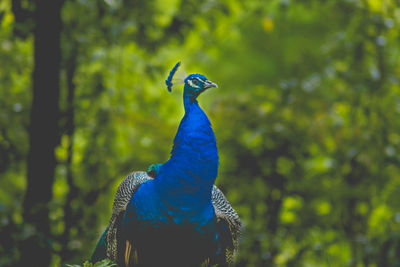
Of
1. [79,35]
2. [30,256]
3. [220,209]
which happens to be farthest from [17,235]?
[79,35]

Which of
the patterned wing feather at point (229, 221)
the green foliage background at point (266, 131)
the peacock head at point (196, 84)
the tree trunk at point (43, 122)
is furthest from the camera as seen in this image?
the green foliage background at point (266, 131)

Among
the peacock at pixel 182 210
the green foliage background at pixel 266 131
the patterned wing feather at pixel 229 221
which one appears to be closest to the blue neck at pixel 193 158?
the peacock at pixel 182 210

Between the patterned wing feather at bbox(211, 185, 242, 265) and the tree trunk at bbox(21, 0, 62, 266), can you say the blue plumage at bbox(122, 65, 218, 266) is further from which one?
the tree trunk at bbox(21, 0, 62, 266)

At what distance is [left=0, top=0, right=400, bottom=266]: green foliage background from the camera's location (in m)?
3.40

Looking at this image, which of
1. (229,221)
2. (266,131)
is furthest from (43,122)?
(266,131)

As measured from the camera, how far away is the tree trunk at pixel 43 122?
8.93 feet

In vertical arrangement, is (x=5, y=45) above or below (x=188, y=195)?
above

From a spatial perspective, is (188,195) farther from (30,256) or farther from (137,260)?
(30,256)

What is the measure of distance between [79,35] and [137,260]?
206 cm

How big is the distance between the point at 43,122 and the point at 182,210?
140 centimetres

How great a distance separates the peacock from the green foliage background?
1402 mm

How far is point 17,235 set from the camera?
2.49 m

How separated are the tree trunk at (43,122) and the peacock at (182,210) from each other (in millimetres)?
975

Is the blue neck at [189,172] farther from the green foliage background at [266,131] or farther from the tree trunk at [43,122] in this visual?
the green foliage background at [266,131]
